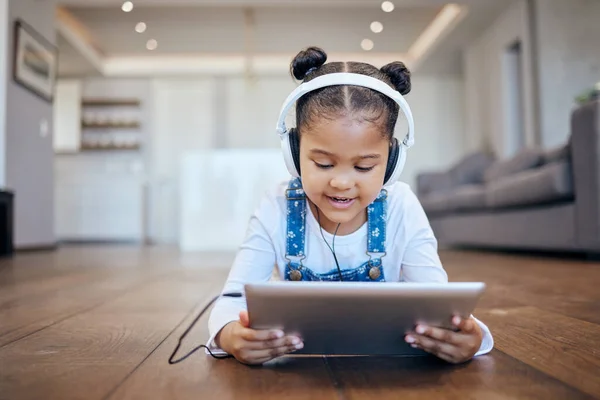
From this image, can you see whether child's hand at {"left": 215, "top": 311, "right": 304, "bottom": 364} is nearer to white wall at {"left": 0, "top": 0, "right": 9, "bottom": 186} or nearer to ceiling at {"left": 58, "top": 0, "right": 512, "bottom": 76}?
white wall at {"left": 0, "top": 0, "right": 9, "bottom": 186}

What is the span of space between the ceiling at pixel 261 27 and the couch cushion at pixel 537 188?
2.18 metres

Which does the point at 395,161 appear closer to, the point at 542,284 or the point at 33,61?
the point at 542,284

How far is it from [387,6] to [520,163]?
2.16 metres

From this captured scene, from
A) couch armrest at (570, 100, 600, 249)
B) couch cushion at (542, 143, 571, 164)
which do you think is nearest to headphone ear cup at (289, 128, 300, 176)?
couch armrest at (570, 100, 600, 249)

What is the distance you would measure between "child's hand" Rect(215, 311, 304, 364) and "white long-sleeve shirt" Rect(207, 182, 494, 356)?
0.14 metres

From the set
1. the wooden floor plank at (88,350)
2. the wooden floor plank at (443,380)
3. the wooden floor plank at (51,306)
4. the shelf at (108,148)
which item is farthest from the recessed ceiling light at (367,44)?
the wooden floor plank at (443,380)

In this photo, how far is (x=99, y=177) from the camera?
7.21 metres

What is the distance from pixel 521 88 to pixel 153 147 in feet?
14.8

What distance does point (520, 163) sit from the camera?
3.62 meters

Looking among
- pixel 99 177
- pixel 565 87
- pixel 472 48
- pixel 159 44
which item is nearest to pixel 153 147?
pixel 99 177

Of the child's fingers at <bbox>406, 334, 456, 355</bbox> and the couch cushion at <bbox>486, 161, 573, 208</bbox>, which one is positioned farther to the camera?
the couch cushion at <bbox>486, 161, 573, 208</bbox>

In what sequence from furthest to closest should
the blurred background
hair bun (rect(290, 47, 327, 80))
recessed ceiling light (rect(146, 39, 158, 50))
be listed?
recessed ceiling light (rect(146, 39, 158, 50)), the blurred background, hair bun (rect(290, 47, 327, 80))

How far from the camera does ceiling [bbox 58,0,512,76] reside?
508cm

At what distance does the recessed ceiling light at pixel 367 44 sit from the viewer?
628 centimetres
